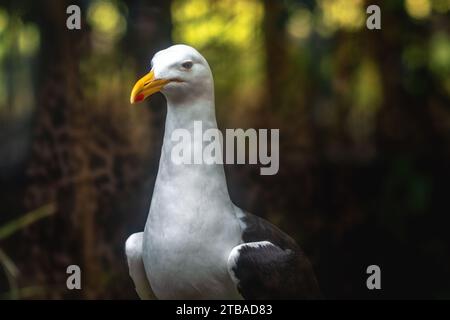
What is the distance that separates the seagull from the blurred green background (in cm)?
59

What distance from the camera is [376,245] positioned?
304cm

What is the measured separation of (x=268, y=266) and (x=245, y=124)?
74 cm

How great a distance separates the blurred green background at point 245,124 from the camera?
9.64 feet

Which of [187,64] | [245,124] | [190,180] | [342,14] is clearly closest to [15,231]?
[245,124]

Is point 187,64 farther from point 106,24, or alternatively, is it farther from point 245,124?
point 106,24

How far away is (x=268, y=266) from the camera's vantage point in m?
2.27

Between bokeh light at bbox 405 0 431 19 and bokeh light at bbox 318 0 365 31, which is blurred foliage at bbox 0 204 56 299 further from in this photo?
bokeh light at bbox 405 0 431 19

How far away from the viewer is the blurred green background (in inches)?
116

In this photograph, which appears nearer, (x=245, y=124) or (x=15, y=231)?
(x=245, y=124)

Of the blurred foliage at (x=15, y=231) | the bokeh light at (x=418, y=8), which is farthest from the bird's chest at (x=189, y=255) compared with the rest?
the bokeh light at (x=418, y=8)

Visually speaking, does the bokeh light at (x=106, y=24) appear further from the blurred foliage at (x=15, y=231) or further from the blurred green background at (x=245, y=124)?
the blurred foliage at (x=15, y=231)
